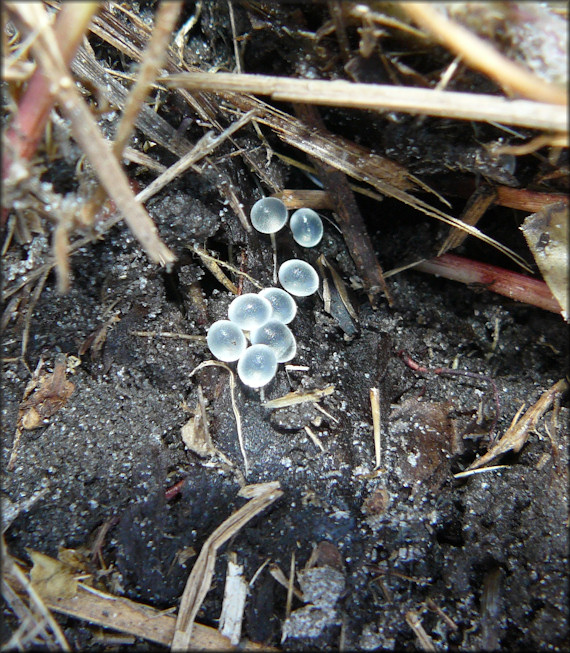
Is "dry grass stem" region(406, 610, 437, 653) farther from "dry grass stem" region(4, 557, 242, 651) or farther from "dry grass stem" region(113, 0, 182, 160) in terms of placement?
"dry grass stem" region(113, 0, 182, 160)

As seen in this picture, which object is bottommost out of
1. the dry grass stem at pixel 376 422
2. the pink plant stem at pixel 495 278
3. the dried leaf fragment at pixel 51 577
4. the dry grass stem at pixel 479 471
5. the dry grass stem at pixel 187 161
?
the dry grass stem at pixel 479 471

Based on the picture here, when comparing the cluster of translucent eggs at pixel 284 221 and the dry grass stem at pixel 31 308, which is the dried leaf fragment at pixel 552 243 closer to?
the cluster of translucent eggs at pixel 284 221

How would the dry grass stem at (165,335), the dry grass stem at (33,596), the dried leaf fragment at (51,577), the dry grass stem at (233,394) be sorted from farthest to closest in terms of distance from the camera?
the dry grass stem at (165,335) < the dry grass stem at (233,394) < the dried leaf fragment at (51,577) < the dry grass stem at (33,596)

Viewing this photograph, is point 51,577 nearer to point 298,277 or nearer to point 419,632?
point 419,632

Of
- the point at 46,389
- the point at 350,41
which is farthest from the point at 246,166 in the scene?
the point at 46,389

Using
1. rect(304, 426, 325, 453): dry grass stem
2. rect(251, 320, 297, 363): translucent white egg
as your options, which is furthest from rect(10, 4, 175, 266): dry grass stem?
rect(304, 426, 325, 453): dry grass stem

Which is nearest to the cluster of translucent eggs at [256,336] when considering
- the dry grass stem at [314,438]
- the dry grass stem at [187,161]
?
the dry grass stem at [314,438]
